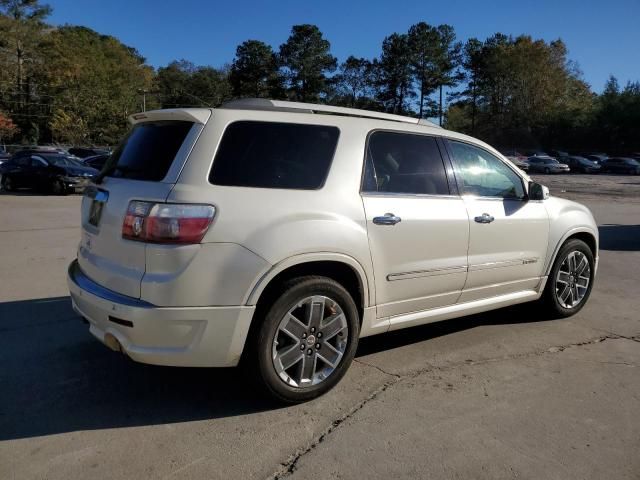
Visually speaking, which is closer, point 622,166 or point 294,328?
point 294,328

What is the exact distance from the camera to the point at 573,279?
5.57 metres

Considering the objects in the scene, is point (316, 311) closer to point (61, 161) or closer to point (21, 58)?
point (61, 161)

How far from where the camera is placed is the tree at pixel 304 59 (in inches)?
3142

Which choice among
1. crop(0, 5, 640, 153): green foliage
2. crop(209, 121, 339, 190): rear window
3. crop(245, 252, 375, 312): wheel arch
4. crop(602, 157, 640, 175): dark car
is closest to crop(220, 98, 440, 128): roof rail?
crop(209, 121, 339, 190): rear window

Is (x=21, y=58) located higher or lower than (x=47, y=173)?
higher

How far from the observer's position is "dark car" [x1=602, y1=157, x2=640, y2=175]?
4938 centimetres

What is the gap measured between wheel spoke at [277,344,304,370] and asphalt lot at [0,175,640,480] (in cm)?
30

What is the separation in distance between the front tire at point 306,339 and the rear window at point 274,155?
642 millimetres

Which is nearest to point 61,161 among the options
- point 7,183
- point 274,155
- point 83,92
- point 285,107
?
point 7,183

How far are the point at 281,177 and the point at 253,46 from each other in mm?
83902

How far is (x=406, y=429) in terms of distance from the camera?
10.9ft

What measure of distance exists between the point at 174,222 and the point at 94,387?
1.41 metres

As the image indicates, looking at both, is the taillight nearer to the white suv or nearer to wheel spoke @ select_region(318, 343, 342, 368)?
the white suv

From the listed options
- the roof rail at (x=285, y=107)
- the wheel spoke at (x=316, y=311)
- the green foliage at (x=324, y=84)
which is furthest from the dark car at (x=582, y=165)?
the wheel spoke at (x=316, y=311)
